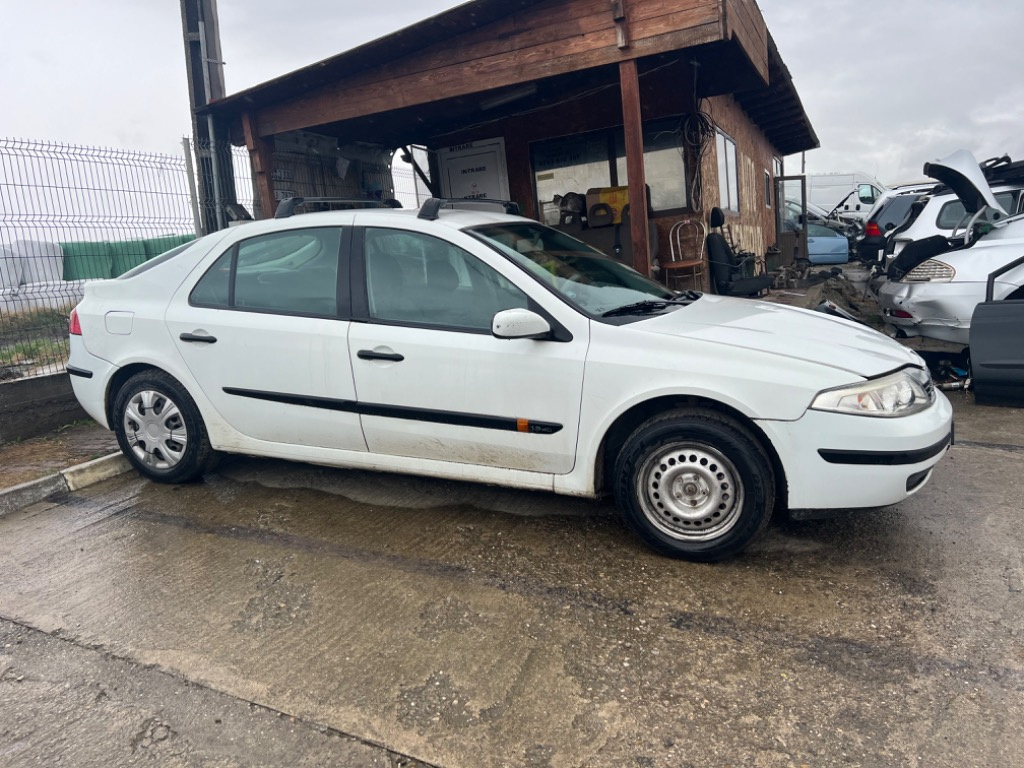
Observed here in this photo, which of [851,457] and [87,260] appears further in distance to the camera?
[87,260]

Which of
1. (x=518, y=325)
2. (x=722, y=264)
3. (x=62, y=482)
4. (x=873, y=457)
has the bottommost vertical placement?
(x=62, y=482)

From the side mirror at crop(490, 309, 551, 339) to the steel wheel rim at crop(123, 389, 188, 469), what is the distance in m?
2.22

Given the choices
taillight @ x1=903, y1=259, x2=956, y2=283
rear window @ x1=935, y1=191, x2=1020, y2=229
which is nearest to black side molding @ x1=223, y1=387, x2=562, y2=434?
taillight @ x1=903, y1=259, x2=956, y2=283

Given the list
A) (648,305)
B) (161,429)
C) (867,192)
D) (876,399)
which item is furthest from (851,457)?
(867,192)

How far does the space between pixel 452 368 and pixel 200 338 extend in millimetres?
1620

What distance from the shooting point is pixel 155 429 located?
14.4 ft

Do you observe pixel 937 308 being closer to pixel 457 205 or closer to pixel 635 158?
pixel 635 158

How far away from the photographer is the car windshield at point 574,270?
3543 millimetres

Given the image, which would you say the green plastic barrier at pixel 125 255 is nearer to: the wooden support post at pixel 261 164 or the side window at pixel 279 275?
the wooden support post at pixel 261 164

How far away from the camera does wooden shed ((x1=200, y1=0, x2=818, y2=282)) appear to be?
5.80 metres

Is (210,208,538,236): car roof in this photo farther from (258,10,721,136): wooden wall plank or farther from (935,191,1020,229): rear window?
(935,191,1020,229): rear window

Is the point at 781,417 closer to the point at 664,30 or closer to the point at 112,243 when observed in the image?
the point at 664,30

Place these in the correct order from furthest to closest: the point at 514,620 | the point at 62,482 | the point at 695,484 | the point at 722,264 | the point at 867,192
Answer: the point at 867,192
the point at 722,264
the point at 62,482
the point at 695,484
the point at 514,620

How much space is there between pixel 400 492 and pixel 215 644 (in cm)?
158
